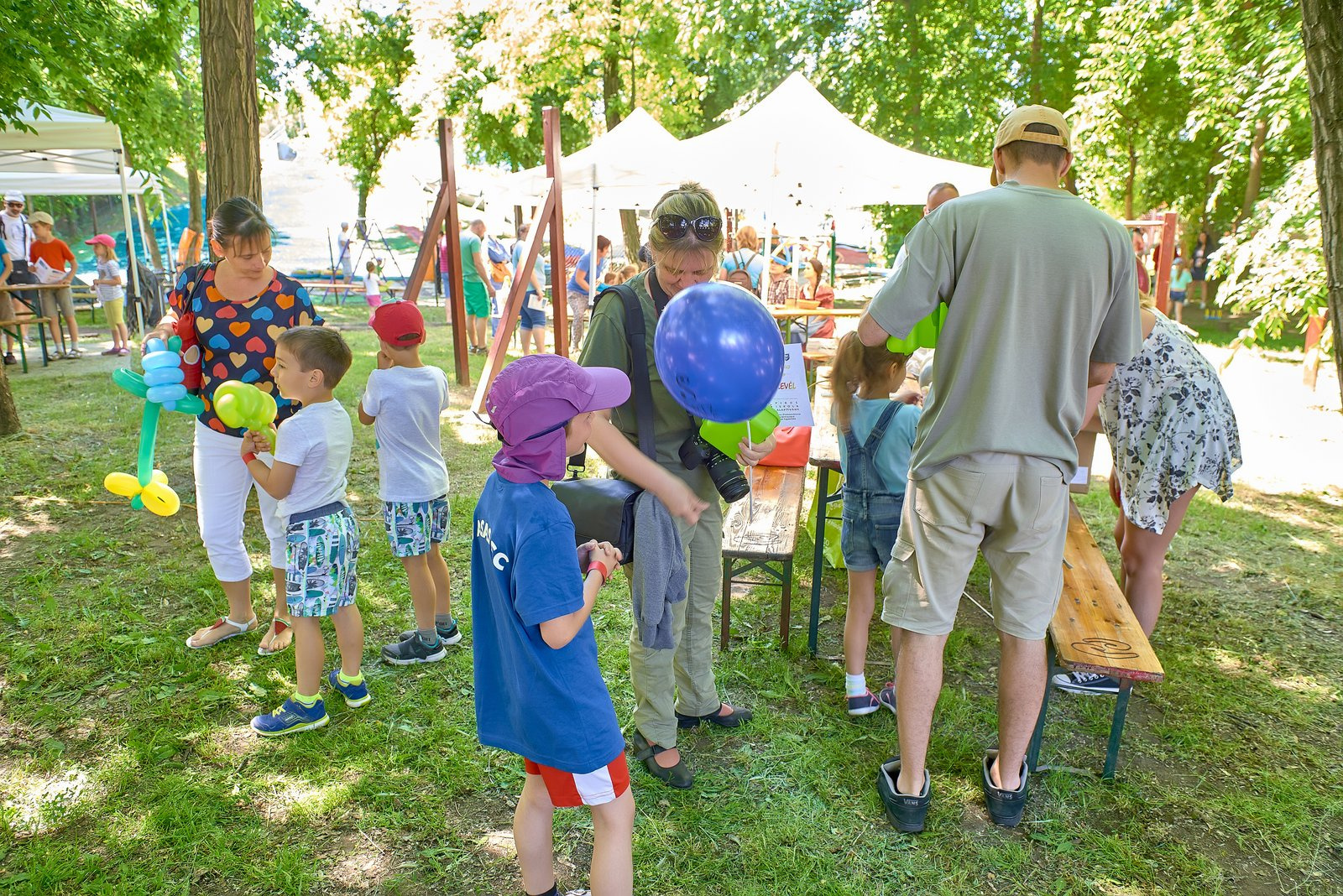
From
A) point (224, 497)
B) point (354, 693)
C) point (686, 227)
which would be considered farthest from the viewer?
point (224, 497)

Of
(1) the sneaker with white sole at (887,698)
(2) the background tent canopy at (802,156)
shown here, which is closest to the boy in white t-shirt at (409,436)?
(1) the sneaker with white sole at (887,698)

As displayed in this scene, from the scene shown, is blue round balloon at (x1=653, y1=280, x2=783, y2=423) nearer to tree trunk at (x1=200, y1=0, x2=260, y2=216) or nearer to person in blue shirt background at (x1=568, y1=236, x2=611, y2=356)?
tree trunk at (x1=200, y1=0, x2=260, y2=216)

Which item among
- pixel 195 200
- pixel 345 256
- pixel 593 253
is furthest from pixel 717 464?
pixel 345 256

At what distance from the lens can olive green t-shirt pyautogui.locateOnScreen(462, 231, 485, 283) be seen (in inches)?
415

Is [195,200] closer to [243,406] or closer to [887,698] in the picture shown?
[243,406]

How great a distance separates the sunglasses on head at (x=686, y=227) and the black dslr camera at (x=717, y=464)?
1.92ft

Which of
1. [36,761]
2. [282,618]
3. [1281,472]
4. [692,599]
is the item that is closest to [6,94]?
[282,618]

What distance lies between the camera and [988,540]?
8.23ft

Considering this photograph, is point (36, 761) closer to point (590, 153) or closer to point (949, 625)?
point (949, 625)

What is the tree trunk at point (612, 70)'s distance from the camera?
51.9 feet

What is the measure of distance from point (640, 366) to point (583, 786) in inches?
44.2

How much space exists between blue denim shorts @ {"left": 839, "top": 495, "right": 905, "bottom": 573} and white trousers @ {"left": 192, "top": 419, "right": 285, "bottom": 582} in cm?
225

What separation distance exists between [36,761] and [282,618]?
3.23 ft

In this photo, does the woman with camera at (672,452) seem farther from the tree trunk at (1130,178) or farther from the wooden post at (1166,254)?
the tree trunk at (1130,178)
